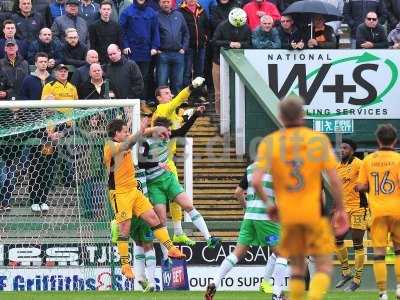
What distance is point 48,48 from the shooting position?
73.4 feet

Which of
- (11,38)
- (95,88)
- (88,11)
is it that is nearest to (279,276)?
(95,88)

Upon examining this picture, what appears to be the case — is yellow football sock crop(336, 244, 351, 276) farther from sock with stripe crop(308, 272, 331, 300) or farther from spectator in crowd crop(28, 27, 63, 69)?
sock with stripe crop(308, 272, 331, 300)

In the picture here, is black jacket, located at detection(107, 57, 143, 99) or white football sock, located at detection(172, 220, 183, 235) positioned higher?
black jacket, located at detection(107, 57, 143, 99)

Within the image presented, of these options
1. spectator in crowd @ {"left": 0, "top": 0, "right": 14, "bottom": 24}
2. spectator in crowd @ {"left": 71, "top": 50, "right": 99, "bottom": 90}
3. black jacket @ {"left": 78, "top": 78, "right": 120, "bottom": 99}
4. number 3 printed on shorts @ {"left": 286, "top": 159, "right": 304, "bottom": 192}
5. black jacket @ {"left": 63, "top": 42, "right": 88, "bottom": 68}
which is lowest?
number 3 printed on shorts @ {"left": 286, "top": 159, "right": 304, "bottom": 192}

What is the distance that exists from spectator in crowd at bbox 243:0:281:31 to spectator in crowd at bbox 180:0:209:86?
787 mm

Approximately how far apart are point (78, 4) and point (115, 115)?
10.5 feet

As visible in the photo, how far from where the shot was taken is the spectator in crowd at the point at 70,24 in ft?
74.5

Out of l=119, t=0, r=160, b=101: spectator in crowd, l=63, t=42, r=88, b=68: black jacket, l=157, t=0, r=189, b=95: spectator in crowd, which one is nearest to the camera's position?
l=63, t=42, r=88, b=68: black jacket

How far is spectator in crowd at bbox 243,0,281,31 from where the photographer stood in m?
24.1

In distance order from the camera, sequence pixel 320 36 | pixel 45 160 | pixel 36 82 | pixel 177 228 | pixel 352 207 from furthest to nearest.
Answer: pixel 320 36
pixel 36 82
pixel 352 207
pixel 45 160
pixel 177 228

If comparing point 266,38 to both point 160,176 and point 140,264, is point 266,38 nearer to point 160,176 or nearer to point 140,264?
point 160,176

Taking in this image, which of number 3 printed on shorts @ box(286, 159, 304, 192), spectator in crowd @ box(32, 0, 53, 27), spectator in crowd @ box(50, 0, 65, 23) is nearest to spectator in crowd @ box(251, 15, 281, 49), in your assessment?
spectator in crowd @ box(50, 0, 65, 23)

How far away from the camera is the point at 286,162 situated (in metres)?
11.7

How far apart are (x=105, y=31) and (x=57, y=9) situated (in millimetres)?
1139
